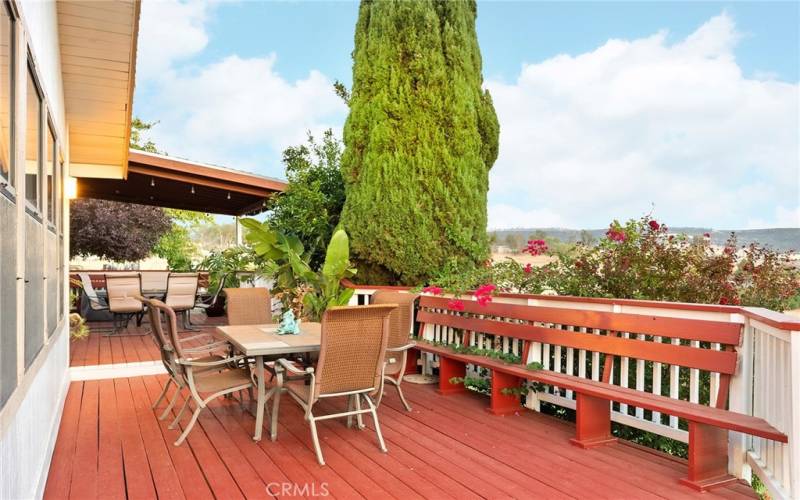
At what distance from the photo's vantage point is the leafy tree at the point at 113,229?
18.7m

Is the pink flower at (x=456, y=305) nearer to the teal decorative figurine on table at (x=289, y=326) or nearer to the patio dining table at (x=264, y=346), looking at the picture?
the patio dining table at (x=264, y=346)

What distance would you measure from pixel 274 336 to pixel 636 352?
279 centimetres

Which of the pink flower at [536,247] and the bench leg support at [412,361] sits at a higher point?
the pink flower at [536,247]

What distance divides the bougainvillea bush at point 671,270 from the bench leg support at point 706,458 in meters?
1.84

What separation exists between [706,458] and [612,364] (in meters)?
0.96

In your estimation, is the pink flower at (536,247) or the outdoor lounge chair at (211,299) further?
the outdoor lounge chair at (211,299)

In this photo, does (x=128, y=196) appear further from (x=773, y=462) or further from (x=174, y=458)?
(x=773, y=462)

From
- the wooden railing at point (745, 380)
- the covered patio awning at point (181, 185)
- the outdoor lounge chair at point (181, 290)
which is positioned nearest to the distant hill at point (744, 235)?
the wooden railing at point (745, 380)

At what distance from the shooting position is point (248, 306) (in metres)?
5.73

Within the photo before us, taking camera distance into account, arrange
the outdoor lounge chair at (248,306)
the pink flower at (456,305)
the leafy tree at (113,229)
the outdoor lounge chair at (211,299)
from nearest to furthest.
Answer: the pink flower at (456,305)
the outdoor lounge chair at (248,306)
the outdoor lounge chair at (211,299)
the leafy tree at (113,229)

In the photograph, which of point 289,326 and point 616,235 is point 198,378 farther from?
point 616,235

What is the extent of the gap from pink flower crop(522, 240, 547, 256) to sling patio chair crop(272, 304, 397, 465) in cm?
261

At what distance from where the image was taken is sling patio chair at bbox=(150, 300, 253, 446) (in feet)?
12.5

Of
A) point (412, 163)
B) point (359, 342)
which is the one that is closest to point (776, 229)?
point (412, 163)
